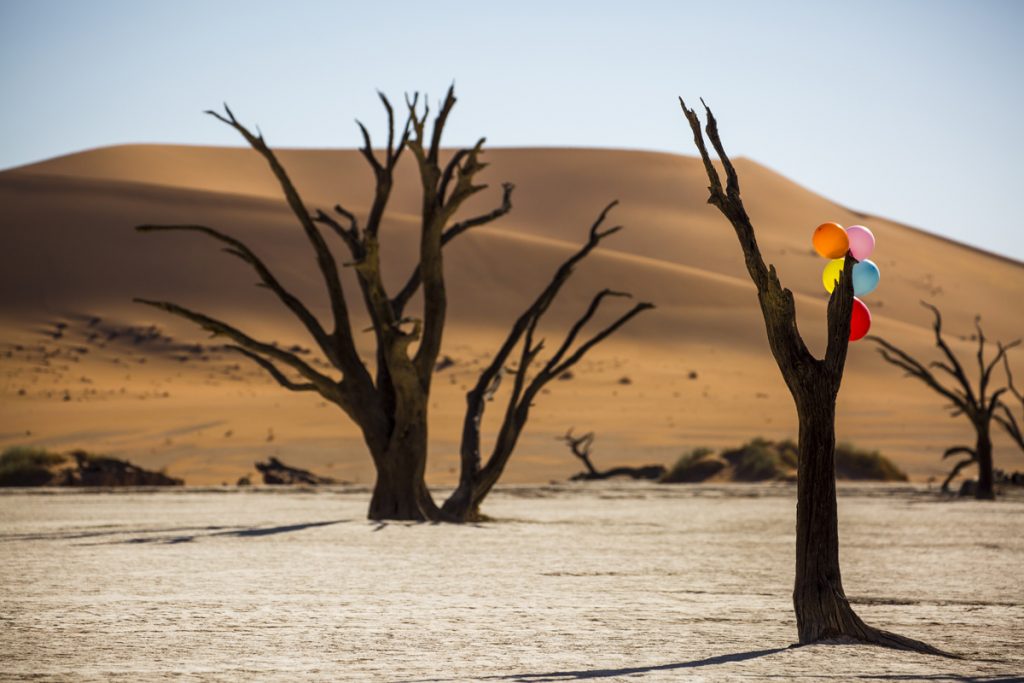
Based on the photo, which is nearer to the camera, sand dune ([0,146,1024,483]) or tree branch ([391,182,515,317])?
tree branch ([391,182,515,317])

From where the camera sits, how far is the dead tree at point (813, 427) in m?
8.50

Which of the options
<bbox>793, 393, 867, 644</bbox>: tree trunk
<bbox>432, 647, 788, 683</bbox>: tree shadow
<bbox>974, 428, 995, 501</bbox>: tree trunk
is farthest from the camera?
<bbox>974, 428, 995, 501</bbox>: tree trunk

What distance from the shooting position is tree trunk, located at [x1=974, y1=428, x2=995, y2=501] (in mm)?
23469

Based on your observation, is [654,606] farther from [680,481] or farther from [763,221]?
[763,221]

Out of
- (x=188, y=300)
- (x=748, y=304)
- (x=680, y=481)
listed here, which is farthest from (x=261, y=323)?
(x=680, y=481)

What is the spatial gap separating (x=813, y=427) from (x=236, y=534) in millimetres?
9442

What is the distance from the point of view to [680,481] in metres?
30.8

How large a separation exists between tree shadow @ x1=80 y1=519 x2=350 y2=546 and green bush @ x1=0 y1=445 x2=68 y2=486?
11.2 meters

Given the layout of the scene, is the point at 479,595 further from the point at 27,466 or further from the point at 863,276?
the point at 27,466

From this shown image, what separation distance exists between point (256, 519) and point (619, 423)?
23.8 metres

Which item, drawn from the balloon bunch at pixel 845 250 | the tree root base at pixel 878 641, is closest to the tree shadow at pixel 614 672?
the tree root base at pixel 878 641

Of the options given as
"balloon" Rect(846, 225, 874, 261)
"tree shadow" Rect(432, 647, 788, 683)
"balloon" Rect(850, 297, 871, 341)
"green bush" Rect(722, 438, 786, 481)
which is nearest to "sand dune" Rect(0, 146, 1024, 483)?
"green bush" Rect(722, 438, 786, 481)

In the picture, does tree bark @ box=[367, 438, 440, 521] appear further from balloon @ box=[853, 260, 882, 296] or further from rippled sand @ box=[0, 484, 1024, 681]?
balloon @ box=[853, 260, 882, 296]

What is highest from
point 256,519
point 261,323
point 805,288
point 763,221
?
point 763,221
